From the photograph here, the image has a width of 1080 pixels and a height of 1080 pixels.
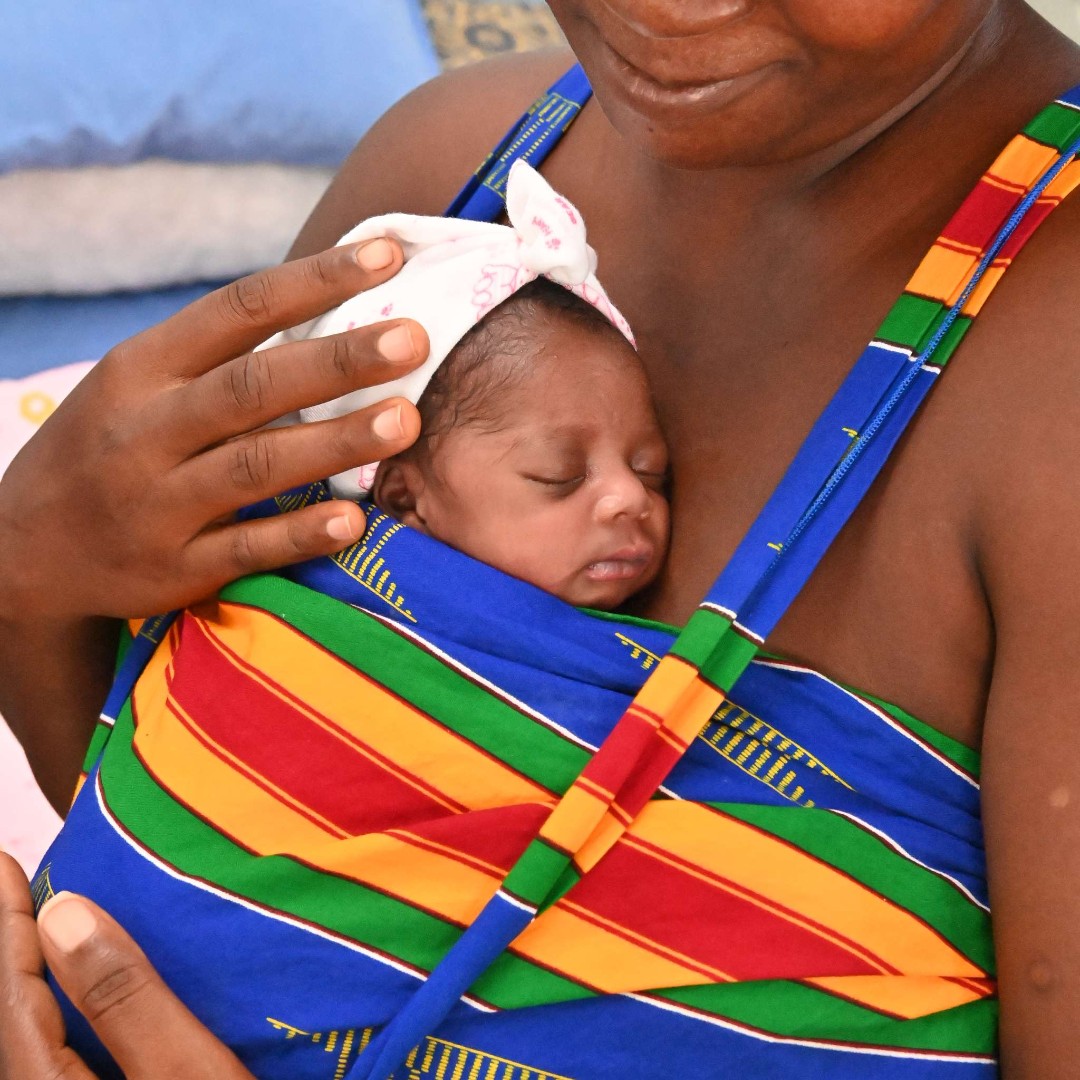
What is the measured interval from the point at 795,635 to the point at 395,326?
348 millimetres

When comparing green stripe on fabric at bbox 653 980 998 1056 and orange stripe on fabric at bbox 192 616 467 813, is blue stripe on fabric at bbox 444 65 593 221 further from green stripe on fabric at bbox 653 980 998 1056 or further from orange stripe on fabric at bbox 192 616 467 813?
green stripe on fabric at bbox 653 980 998 1056

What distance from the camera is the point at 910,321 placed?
0.90m

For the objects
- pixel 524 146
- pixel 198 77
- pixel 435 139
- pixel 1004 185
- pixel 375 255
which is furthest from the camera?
pixel 198 77

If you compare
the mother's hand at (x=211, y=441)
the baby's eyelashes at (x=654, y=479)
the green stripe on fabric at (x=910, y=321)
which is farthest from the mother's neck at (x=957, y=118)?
the mother's hand at (x=211, y=441)

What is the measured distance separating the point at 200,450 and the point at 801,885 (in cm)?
54

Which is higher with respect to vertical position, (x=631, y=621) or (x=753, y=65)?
(x=753, y=65)

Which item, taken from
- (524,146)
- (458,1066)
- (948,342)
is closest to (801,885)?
(458,1066)

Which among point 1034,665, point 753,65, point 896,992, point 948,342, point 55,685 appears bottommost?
point 55,685

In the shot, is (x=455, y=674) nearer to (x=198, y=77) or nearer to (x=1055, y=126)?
(x=1055, y=126)

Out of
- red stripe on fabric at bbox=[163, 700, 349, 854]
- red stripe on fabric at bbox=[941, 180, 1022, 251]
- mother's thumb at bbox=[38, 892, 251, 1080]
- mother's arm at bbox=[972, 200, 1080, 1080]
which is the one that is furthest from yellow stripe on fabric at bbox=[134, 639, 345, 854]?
red stripe on fabric at bbox=[941, 180, 1022, 251]

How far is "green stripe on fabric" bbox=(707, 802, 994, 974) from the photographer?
2.85ft

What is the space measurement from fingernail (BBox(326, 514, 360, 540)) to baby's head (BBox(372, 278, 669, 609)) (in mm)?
105

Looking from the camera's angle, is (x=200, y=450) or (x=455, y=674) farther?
(x=200, y=450)

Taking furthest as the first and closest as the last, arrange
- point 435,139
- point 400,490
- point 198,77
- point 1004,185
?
point 198,77, point 435,139, point 400,490, point 1004,185
